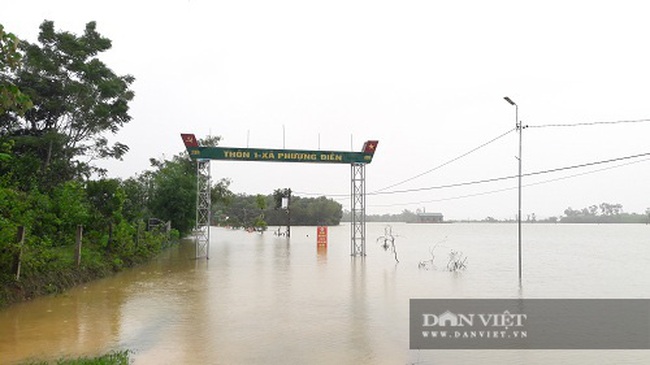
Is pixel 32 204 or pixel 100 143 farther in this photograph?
pixel 100 143

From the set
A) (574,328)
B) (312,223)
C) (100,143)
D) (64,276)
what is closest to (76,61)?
(100,143)

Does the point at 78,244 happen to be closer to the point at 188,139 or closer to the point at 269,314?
the point at 188,139

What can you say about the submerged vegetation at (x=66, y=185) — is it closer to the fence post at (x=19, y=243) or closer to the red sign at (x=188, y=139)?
the fence post at (x=19, y=243)

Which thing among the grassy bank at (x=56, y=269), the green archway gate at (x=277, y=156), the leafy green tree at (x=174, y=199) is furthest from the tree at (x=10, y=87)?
the leafy green tree at (x=174, y=199)

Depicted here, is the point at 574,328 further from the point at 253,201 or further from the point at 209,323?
the point at 253,201

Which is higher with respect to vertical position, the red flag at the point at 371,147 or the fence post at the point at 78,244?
the red flag at the point at 371,147

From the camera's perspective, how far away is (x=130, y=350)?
6.62 m

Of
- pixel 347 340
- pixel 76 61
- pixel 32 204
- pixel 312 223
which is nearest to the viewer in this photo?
pixel 347 340

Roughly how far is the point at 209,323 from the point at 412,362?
165 inches

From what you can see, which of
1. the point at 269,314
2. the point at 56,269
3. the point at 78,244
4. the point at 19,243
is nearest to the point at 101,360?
the point at 269,314

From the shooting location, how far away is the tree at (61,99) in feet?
71.6

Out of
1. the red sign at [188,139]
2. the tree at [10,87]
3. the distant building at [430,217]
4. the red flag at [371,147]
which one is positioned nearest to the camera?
the tree at [10,87]

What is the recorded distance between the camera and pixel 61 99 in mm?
23078

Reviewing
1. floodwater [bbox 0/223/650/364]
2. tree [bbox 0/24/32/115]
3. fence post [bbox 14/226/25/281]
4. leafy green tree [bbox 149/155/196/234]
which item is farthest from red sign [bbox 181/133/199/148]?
tree [bbox 0/24/32/115]
